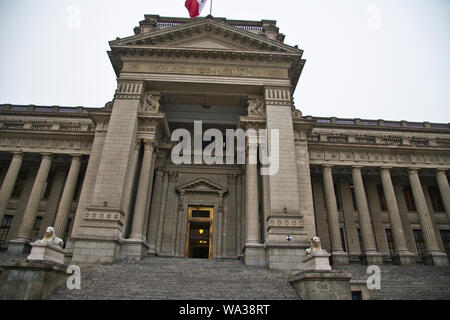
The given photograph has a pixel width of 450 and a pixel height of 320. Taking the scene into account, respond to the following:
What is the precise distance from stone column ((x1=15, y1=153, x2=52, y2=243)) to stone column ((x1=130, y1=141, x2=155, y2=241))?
9358 millimetres

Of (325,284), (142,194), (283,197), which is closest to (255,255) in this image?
(283,197)

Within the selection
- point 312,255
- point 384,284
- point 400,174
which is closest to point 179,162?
point 312,255

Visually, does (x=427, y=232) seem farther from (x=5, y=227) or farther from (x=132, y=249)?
(x=5, y=227)

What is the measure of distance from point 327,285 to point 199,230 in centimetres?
1415

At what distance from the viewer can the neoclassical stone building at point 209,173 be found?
17422 millimetres

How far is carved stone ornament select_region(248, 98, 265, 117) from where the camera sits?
2042cm

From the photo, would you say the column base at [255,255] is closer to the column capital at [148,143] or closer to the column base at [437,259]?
the column capital at [148,143]

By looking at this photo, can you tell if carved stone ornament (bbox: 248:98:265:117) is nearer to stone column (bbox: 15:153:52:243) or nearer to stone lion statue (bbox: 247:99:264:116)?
stone lion statue (bbox: 247:99:264:116)

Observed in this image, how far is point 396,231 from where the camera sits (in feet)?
73.2

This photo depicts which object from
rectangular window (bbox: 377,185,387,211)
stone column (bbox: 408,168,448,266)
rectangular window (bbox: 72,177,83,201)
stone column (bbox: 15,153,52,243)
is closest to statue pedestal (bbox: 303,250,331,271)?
stone column (bbox: 408,168,448,266)

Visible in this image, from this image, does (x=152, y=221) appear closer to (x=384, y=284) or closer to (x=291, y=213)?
A: (x=291, y=213)

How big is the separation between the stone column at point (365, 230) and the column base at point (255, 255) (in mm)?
9637

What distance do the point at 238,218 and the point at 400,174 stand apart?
52.7 ft

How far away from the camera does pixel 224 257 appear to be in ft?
70.3
